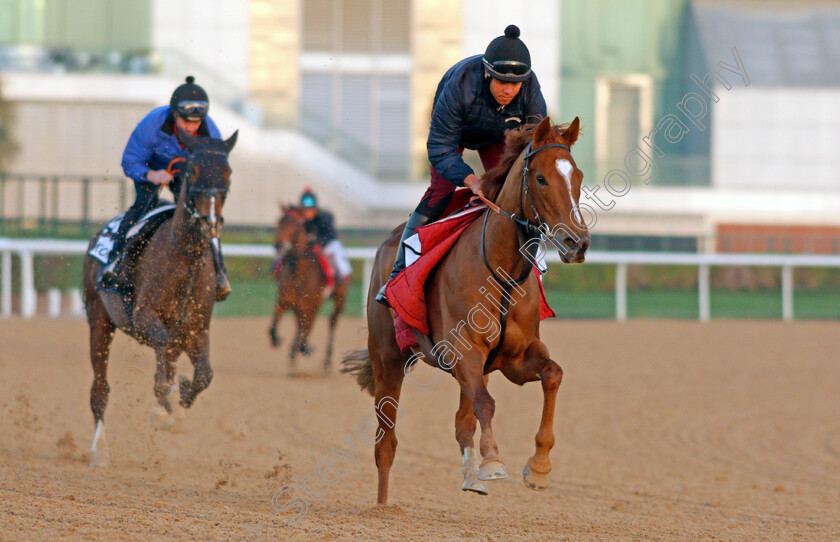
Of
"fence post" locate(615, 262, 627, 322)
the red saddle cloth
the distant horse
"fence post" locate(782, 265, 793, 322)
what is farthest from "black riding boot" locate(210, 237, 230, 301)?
"fence post" locate(782, 265, 793, 322)

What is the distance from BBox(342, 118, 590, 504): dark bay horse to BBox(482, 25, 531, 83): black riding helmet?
0.26m

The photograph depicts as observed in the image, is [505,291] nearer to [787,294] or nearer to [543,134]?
[543,134]

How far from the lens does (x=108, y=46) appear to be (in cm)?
2366

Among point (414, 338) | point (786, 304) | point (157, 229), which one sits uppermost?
point (157, 229)

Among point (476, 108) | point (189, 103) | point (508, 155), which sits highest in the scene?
point (189, 103)

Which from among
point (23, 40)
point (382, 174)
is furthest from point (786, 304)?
point (23, 40)

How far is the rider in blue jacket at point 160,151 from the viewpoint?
6.54 metres

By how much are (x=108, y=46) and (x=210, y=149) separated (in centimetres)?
1903

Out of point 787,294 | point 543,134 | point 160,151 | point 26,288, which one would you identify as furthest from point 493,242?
point 787,294

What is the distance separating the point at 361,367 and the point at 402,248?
0.95 m

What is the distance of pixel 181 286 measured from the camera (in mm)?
6379

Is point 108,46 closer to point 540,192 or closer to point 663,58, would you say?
point 663,58

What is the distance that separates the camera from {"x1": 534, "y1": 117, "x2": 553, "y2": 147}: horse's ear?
427 cm

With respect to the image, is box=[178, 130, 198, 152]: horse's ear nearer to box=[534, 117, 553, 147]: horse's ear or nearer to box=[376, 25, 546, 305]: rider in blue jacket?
box=[376, 25, 546, 305]: rider in blue jacket
